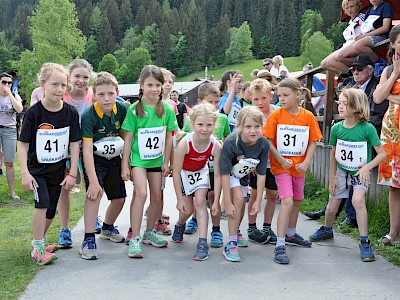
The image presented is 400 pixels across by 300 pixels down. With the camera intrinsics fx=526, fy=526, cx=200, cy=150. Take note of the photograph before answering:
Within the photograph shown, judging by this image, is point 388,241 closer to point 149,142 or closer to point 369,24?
point 149,142

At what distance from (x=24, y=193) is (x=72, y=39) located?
51028 millimetres

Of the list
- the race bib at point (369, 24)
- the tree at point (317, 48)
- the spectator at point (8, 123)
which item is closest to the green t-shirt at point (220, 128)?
Result: the race bib at point (369, 24)

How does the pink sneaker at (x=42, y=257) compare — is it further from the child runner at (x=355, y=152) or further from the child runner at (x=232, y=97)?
the child runner at (x=232, y=97)

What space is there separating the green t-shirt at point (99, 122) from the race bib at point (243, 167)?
47.2 inches

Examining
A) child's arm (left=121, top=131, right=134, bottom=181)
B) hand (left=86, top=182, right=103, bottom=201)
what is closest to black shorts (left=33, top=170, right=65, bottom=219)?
hand (left=86, top=182, right=103, bottom=201)

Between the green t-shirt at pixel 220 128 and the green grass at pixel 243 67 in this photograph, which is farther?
the green grass at pixel 243 67

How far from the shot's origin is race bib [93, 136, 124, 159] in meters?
4.95

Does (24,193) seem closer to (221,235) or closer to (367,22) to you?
(221,235)

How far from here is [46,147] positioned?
Answer: 458 cm

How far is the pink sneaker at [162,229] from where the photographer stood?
5801 mm

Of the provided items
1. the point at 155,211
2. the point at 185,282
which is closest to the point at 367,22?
the point at 155,211

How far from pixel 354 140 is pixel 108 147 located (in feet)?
7.58

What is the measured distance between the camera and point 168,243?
17.4ft

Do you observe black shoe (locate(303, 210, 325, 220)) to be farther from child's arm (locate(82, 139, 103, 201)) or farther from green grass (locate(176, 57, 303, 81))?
green grass (locate(176, 57, 303, 81))
